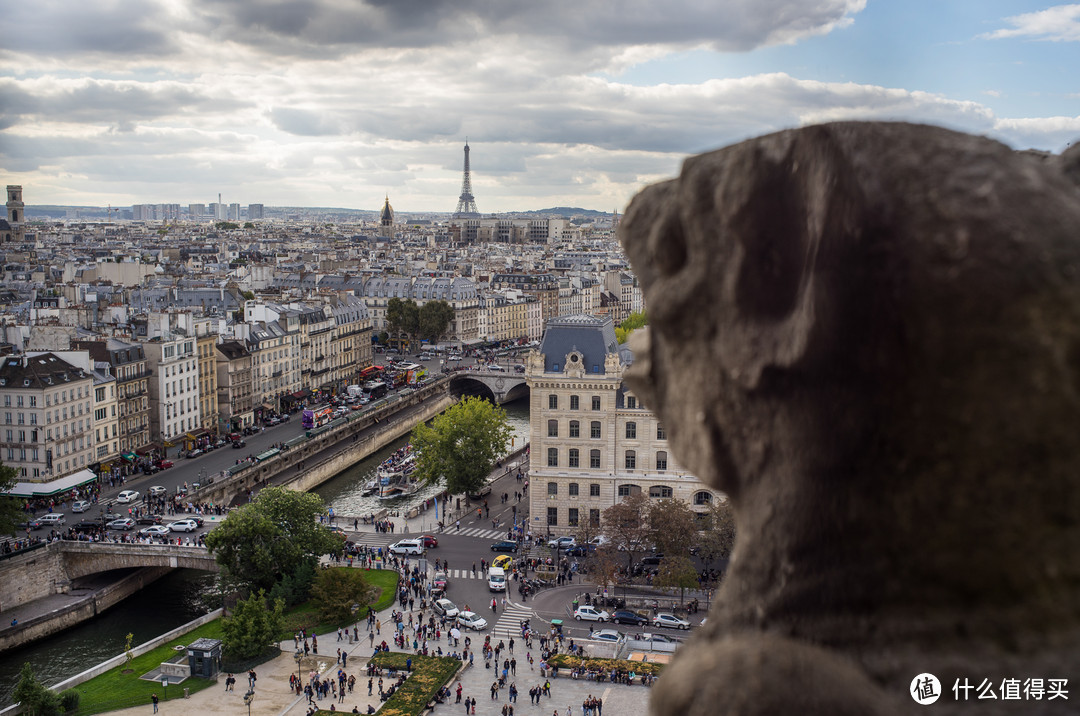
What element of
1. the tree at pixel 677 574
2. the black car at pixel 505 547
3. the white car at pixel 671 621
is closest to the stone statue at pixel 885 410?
the white car at pixel 671 621

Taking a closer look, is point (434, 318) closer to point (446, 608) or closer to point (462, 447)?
point (462, 447)

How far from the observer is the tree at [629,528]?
130ft

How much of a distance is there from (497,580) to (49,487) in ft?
84.5

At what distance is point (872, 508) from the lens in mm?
4727

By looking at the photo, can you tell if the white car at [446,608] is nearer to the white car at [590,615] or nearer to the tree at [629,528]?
the white car at [590,615]

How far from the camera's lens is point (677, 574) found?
36.2 metres

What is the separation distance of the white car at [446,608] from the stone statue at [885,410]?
31752 mm

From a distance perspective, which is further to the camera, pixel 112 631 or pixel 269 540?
pixel 112 631

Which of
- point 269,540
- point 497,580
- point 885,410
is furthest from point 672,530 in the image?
point 885,410

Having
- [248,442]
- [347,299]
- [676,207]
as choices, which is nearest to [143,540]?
[248,442]

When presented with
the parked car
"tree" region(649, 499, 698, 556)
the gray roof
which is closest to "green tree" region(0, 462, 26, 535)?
the gray roof

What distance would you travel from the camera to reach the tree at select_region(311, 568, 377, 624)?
36000 mm

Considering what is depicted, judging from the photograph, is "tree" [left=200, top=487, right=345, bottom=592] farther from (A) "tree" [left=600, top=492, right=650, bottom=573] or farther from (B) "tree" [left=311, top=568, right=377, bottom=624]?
(A) "tree" [left=600, top=492, right=650, bottom=573]

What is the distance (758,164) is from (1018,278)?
4.40 ft
